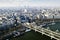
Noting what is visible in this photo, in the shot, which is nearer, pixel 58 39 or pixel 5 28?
pixel 58 39

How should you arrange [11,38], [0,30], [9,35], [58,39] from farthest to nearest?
1. [0,30]
2. [9,35]
3. [11,38]
4. [58,39]


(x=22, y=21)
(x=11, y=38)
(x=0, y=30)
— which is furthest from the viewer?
(x=22, y=21)

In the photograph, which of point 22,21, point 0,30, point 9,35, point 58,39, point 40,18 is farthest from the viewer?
point 40,18

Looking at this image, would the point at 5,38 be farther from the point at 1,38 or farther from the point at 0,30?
the point at 0,30

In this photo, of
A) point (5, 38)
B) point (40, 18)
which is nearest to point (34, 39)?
point (5, 38)

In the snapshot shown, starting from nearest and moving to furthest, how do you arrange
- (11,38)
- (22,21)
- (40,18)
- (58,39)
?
(58,39) → (11,38) → (22,21) → (40,18)

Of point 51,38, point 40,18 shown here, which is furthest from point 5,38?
point 40,18

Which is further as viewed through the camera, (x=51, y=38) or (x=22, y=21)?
(x=22, y=21)

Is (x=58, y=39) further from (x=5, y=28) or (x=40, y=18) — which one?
(x=40, y=18)
